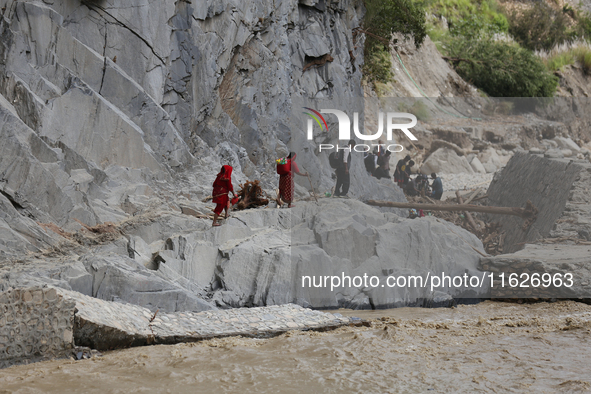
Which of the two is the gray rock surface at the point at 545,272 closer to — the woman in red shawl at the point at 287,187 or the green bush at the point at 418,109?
the woman in red shawl at the point at 287,187

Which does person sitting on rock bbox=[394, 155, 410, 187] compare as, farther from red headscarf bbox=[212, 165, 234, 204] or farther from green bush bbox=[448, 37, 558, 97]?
green bush bbox=[448, 37, 558, 97]

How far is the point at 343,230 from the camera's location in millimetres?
8328

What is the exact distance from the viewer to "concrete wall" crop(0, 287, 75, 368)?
16.4ft

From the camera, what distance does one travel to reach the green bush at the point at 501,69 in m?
26.0

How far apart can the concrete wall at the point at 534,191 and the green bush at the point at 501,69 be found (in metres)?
17.5

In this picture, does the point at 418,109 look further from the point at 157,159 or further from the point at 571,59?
the point at 571,59

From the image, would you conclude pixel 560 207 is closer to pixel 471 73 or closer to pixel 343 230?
pixel 343 230

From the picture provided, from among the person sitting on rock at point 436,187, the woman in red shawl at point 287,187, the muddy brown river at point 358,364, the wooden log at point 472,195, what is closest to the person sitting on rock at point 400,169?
the person sitting on rock at point 436,187

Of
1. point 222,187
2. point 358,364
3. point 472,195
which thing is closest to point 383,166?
point 472,195

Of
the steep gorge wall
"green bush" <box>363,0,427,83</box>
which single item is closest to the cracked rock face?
the steep gorge wall

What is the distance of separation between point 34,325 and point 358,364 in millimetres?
3263

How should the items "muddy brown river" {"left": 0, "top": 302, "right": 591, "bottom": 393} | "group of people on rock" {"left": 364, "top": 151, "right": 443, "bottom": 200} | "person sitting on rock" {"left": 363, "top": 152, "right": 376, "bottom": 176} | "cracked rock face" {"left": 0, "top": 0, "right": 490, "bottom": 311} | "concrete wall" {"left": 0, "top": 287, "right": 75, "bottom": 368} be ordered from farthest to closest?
"person sitting on rock" {"left": 363, "top": 152, "right": 376, "bottom": 176}
"group of people on rock" {"left": 364, "top": 151, "right": 443, "bottom": 200}
"cracked rock face" {"left": 0, "top": 0, "right": 490, "bottom": 311}
"concrete wall" {"left": 0, "top": 287, "right": 75, "bottom": 368}
"muddy brown river" {"left": 0, "top": 302, "right": 591, "bottom": 393}

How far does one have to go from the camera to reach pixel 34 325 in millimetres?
5102

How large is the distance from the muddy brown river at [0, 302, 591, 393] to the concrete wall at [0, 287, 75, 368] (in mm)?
155
